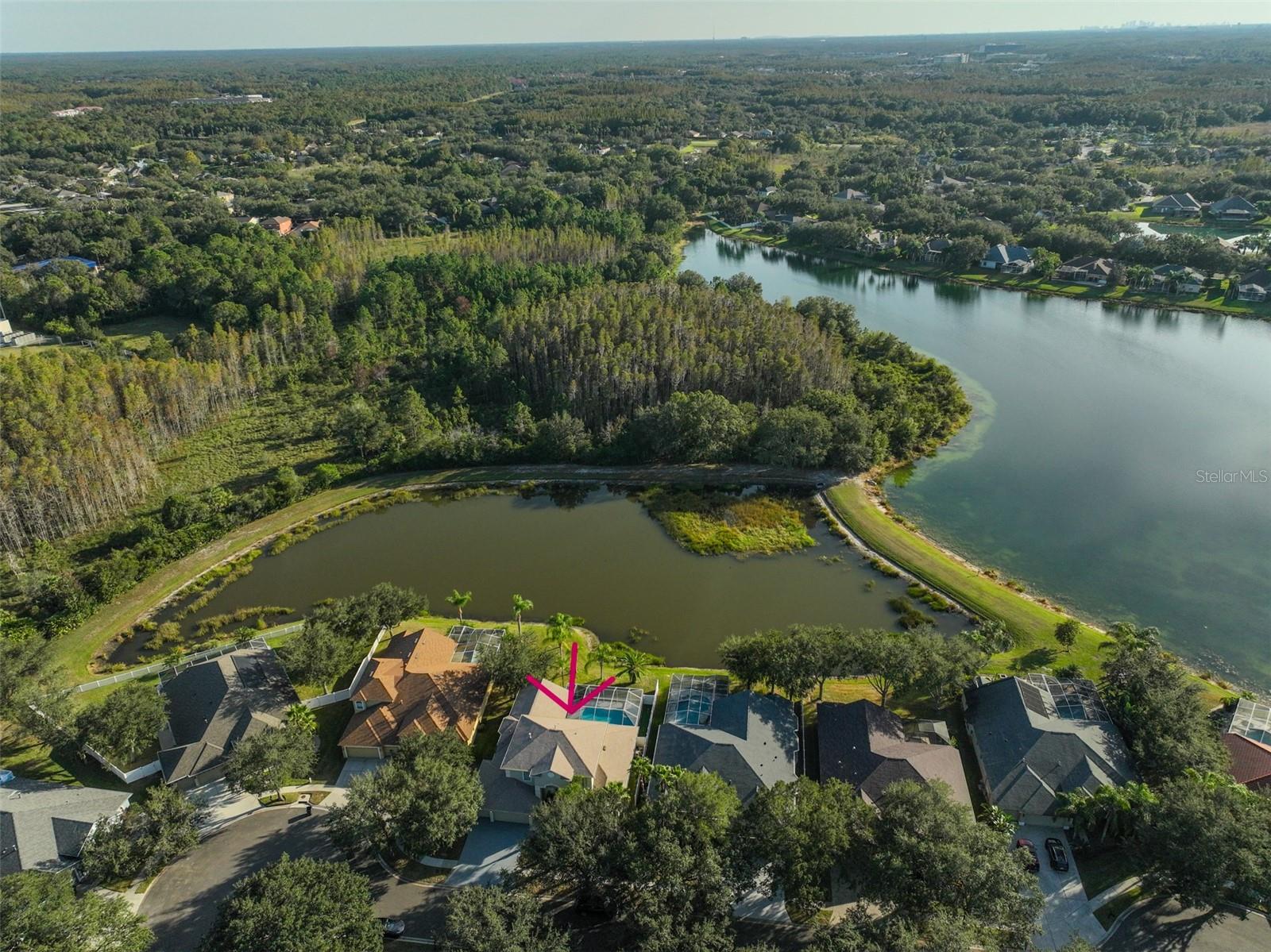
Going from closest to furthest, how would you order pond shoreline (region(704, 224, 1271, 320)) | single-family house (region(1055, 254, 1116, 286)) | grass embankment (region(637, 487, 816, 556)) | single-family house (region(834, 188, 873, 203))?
grass embankment (region(637, 487, 816, 556)) → pond shoreline (region(704, 224, 1271, 320)) → single-family house (region(1055, 254, 1116, 286)) → single-family house (region(834, 188, 873, 203))

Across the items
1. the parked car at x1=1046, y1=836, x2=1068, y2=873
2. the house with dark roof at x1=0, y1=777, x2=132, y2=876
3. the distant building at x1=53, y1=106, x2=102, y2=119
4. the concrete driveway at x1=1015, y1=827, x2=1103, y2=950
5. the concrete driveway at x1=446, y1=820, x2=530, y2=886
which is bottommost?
the concrete driveway at x1=446, y1=820, x2=530, y2=886

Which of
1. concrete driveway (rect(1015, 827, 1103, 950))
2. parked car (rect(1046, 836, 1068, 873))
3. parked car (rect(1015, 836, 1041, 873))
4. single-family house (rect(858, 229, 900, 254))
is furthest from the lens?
single-family house (rect(858, 229, 900, 254))

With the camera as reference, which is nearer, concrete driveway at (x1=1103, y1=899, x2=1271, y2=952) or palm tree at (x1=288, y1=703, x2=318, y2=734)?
concrete driveway at (x1=1103, y1=899, x2=1271, y2=952)

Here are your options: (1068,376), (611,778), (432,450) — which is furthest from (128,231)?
(1068,376)

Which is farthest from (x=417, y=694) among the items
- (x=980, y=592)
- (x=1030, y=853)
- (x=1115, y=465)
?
(x=1115, y=465)

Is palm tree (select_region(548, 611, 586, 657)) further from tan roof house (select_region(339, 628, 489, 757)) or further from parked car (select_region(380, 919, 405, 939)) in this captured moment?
parked car (select_region(380, 919, 405, 939))

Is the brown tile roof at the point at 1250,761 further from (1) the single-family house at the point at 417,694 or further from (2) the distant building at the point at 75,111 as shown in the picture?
(2) the distant building at the point at 75,111

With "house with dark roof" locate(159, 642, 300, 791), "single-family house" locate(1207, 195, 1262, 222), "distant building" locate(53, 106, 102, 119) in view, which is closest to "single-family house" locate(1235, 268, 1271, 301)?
"single-family house" locate(1207, 195, 1262, 222)
